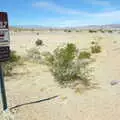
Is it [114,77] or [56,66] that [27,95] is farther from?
[114,77]

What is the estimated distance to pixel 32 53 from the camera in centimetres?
2194

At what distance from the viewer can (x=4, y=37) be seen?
312 inches

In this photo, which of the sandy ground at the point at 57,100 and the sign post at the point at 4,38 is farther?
the sandy ground at the point at 57,100

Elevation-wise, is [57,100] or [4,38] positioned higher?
[4,38]

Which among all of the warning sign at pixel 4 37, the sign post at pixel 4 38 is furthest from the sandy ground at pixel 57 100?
the warning sign at pixel 4 37

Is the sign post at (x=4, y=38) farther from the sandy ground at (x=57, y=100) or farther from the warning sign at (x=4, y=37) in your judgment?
the sandy ground at (x=57, y=100)

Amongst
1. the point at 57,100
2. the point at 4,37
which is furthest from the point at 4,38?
the point at 57,100

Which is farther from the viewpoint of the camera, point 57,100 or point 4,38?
point 57,100

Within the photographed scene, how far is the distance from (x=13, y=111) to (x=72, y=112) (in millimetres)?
1976

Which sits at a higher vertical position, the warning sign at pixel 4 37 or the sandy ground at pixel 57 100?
the warning sign at pixel 4 37

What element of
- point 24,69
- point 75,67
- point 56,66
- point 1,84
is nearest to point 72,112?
point 1,84

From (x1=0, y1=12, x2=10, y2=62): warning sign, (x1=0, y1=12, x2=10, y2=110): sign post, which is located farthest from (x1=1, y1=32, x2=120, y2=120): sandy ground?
(x1=0, y1=12, x2=10, y2=62): warning sign

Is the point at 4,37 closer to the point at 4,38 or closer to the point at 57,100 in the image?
the point at 4,38

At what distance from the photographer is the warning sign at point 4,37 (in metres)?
7.64
